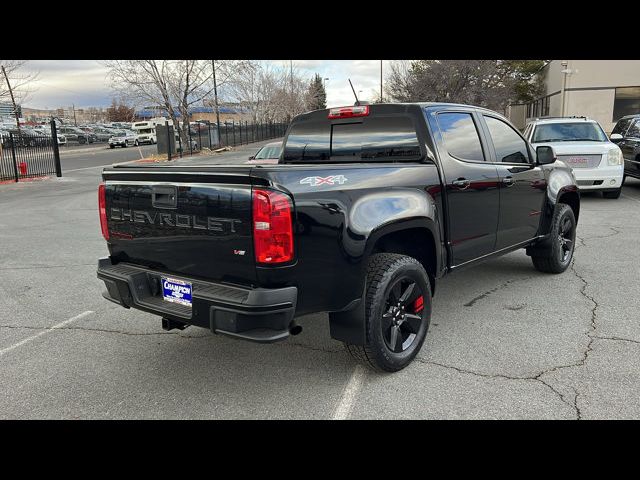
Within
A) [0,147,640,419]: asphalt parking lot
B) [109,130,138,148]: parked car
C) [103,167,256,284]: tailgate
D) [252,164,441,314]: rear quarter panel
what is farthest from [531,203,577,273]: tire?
[109,130,138,148]: parked car

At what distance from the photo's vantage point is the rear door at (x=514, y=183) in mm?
5027

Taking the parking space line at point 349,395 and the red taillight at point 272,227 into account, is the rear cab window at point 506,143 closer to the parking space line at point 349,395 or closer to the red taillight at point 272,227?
the parking space line at point 349,395

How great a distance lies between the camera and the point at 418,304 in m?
3.97

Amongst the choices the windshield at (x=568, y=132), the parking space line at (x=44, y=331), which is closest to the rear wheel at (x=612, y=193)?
the windshield at (x=568, y=132)

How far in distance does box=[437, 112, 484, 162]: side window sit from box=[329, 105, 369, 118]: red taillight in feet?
2.02

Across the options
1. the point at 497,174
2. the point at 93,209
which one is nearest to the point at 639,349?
the point at 497,174

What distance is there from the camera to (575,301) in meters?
5.22

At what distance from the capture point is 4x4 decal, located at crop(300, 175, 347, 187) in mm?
3171

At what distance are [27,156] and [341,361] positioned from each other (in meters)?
20.0

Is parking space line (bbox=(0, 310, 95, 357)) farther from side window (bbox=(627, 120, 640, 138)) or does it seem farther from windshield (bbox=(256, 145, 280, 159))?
side window (bbox=(627, 120, 640, 138))

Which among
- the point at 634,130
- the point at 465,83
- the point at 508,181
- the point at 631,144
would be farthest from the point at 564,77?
the point at 508,181

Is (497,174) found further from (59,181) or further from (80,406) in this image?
(59,181)

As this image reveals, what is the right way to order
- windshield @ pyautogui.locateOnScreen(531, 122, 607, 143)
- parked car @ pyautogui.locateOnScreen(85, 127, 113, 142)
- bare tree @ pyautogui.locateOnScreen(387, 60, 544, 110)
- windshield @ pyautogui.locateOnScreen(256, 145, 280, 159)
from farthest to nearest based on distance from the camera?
parked car @ pyautogui.locateOnScreen(85, 127, 113, 142)
bare tree @ pyautogui.locateOnScreen(387, 60, 544, 110)
windshield @ pyautogui.locateOnScreen(256, 145, 280, 159)
windshield @ pyautogui.locateOnScreen(531, 122, 607, 143)
